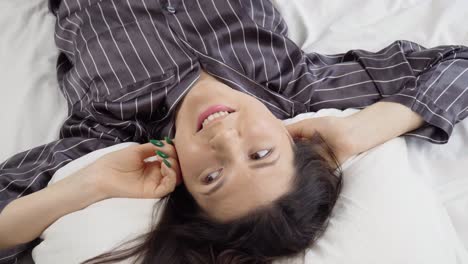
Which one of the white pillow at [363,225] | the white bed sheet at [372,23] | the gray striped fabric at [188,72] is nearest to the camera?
the white pillow at [363,225]

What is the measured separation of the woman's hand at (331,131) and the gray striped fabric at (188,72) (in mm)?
103

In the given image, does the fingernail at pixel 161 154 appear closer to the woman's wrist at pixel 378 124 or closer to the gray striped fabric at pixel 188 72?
the gray striped fabric at pixel 188 72

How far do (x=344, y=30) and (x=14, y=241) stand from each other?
92 cm

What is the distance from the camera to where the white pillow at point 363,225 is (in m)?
0.69

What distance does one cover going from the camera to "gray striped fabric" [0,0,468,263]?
0.93 m

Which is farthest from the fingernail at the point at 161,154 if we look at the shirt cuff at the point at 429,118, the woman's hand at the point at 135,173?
the shirt cuff at the point at 429,118

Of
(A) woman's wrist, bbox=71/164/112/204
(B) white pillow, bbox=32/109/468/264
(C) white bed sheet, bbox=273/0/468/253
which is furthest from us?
(C) white bed sheet, bbox=273/0/468/253

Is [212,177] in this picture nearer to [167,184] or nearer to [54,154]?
[167,184]

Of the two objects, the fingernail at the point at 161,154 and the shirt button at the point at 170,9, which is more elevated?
the shirt button at the point at 170,9

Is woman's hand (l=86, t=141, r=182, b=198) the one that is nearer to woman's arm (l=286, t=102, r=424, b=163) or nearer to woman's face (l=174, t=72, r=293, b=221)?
woman's face (l=174, t=72, r=293, b=221)

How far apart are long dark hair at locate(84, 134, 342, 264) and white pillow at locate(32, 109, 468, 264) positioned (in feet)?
0.07

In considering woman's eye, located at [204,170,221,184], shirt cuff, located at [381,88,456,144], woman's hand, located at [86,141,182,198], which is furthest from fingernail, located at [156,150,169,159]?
shirt cuff, located at [381,88,456,144]

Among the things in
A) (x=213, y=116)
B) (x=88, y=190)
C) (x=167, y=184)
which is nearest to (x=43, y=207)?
(x=88, y=190)

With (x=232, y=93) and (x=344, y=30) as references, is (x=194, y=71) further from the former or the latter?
(x=344, y=30)
